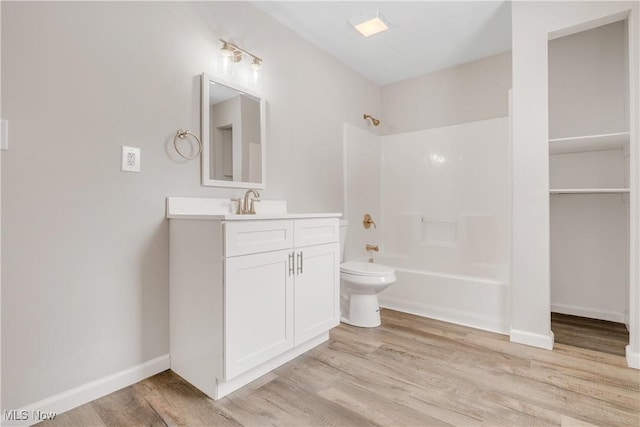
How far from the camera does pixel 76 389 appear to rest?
58.3 inches

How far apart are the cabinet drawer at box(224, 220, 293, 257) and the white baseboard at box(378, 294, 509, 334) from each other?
1.53 m

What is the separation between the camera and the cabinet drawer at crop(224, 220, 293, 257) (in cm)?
152

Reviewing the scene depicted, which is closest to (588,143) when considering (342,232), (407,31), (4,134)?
(407,31)

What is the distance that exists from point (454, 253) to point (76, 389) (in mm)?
3027

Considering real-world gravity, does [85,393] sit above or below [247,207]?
below

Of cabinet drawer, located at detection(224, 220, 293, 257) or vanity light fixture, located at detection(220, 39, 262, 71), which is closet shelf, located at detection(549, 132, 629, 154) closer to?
cabinet drawer, located at detection(224, 220, 293, 257)

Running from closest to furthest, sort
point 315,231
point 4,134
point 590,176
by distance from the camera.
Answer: point 4,134, point 315,231, point 590,176

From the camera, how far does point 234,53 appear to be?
2107 millimetres

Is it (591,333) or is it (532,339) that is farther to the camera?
(591,333)

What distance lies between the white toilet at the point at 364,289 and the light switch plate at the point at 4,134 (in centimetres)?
205

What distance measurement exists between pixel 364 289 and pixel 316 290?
579mm

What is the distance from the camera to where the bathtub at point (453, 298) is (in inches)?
95.3

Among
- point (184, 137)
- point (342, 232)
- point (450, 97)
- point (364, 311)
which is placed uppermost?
point (450, 97)

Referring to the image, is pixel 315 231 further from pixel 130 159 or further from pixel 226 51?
pixel 226 51
